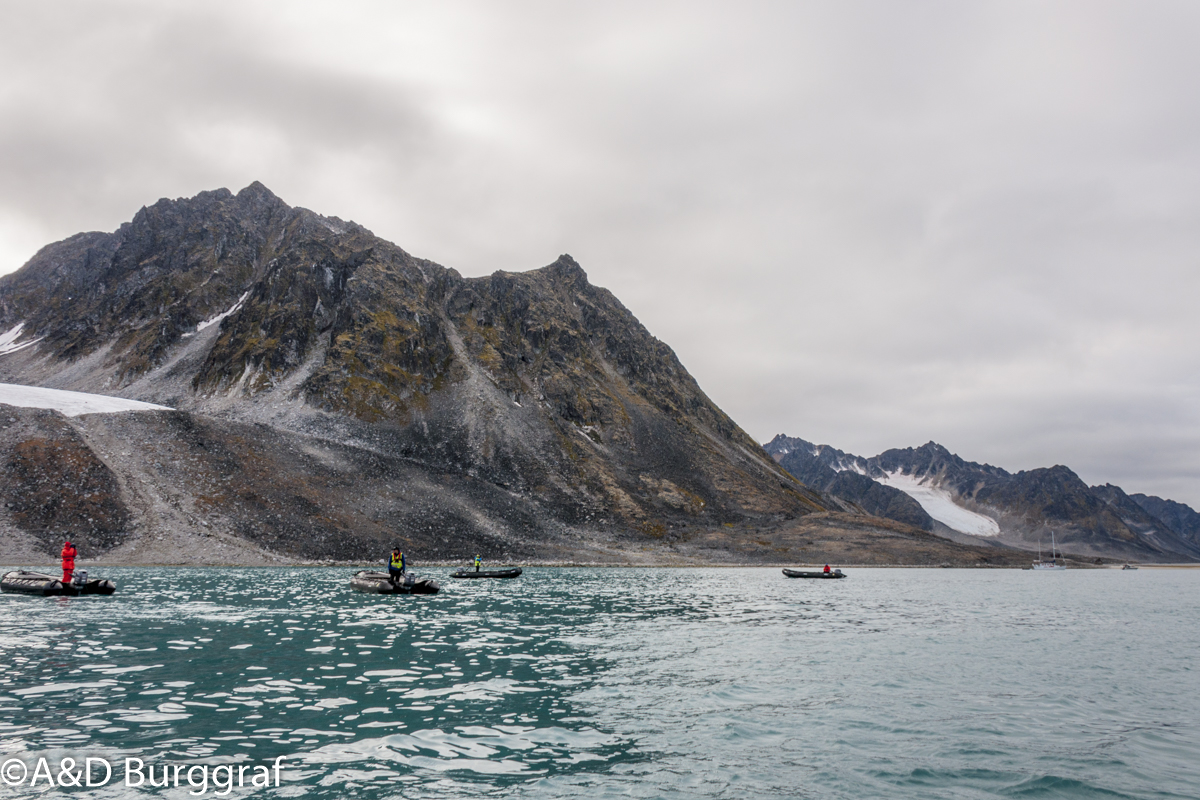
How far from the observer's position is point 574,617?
44406 mm

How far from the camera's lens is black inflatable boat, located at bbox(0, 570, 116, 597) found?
1911 inches

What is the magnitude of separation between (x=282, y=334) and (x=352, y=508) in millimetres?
75597

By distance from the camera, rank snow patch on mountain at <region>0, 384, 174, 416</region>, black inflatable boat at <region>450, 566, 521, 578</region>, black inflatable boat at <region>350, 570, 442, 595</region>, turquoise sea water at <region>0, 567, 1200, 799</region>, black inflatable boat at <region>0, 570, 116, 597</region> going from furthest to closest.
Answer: snow patch on mountain at <region>0, 384, 174, 416</region>, black inflatable boat at <region>450, 566, 521, 578</region>, black inflatable boat at <region>350, 570, 442, 595</region>, black inflatable boat at <region>0, 570, 116, 597</region>, turquoise sea water at <region>0, 567, 1200, 799</region>

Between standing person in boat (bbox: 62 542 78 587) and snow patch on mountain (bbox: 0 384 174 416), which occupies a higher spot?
snow patch on mountain (bbox: 0 384 174 416)

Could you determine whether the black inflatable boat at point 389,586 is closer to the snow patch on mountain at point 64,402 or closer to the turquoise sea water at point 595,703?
the turquoise sea water at point 595,703

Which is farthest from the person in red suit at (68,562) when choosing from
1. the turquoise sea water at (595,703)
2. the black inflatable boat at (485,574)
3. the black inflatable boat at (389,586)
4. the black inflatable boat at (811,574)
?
the black inflatable boat at (811,574)


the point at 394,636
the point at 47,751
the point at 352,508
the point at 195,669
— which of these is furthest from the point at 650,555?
the point at 47,751

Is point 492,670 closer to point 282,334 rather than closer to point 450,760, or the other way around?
point 450,760

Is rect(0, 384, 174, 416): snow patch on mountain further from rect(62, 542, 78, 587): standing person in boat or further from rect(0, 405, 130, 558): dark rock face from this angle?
rect(62, 542, 78, 587): standing person in boat

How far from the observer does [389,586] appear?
183ft

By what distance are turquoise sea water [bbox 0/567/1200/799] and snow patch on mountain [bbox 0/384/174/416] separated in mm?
96674

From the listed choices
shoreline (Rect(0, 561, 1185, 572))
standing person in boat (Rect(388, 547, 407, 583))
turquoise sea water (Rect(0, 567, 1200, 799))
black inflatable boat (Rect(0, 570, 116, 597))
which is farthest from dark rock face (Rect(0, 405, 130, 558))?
turquoise sea water (Rect(0, 567, 1200, 799))

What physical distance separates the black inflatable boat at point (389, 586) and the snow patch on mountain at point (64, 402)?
9130cm

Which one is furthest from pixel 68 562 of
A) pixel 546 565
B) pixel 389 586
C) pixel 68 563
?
pixel 546 565
